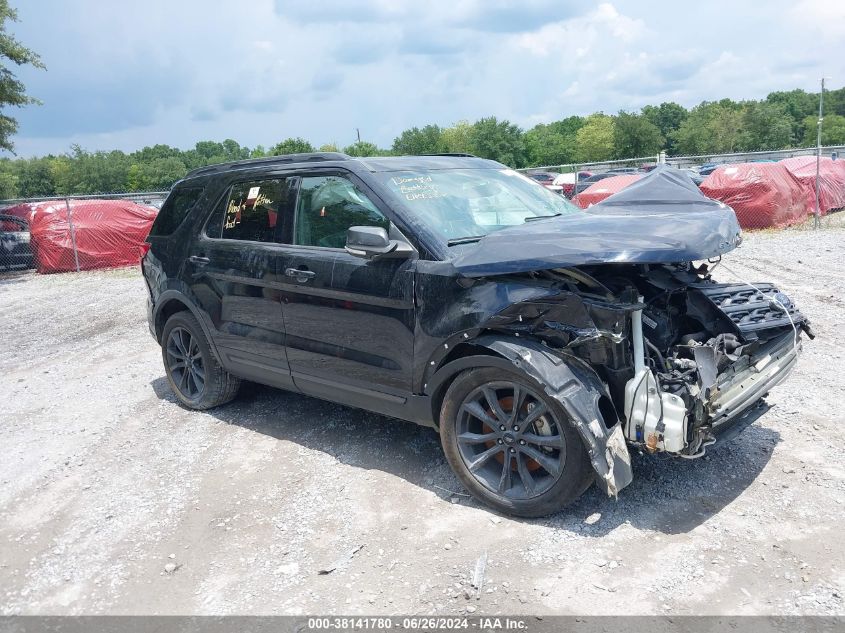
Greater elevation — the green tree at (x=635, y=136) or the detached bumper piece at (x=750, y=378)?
the green tree at (x=635, y=136)

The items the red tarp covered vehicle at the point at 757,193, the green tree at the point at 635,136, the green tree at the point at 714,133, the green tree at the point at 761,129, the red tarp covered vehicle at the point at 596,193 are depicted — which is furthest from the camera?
the green tree at the point at 635,136

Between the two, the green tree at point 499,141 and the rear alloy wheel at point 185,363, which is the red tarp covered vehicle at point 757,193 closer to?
the rear alloy wheel at point 185,363

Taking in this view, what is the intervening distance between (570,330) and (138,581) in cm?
254

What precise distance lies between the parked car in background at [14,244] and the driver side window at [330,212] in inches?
569

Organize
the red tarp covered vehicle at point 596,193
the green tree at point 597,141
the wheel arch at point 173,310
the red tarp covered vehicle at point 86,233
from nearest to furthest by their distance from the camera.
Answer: the wheel arch at point 173,310
the red tarp covered vehicle at point 86,233
the red tarp covered vehicle at point 596,193
the green tree at point 597,141

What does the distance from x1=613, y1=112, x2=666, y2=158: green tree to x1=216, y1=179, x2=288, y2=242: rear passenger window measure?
72.2 meters

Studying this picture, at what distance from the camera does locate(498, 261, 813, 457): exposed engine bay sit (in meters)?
3.25

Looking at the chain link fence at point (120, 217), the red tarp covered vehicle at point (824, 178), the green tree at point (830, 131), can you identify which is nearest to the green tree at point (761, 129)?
the green tree at point (830, 131)

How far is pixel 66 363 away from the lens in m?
7.71

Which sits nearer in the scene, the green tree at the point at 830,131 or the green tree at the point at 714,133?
the green tree at the point at 714,133

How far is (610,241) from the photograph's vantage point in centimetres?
330

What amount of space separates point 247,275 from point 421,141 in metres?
76.6

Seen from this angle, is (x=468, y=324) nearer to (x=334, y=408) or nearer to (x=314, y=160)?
(x=314, y=160)

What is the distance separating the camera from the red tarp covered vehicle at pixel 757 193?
48.9 ft
